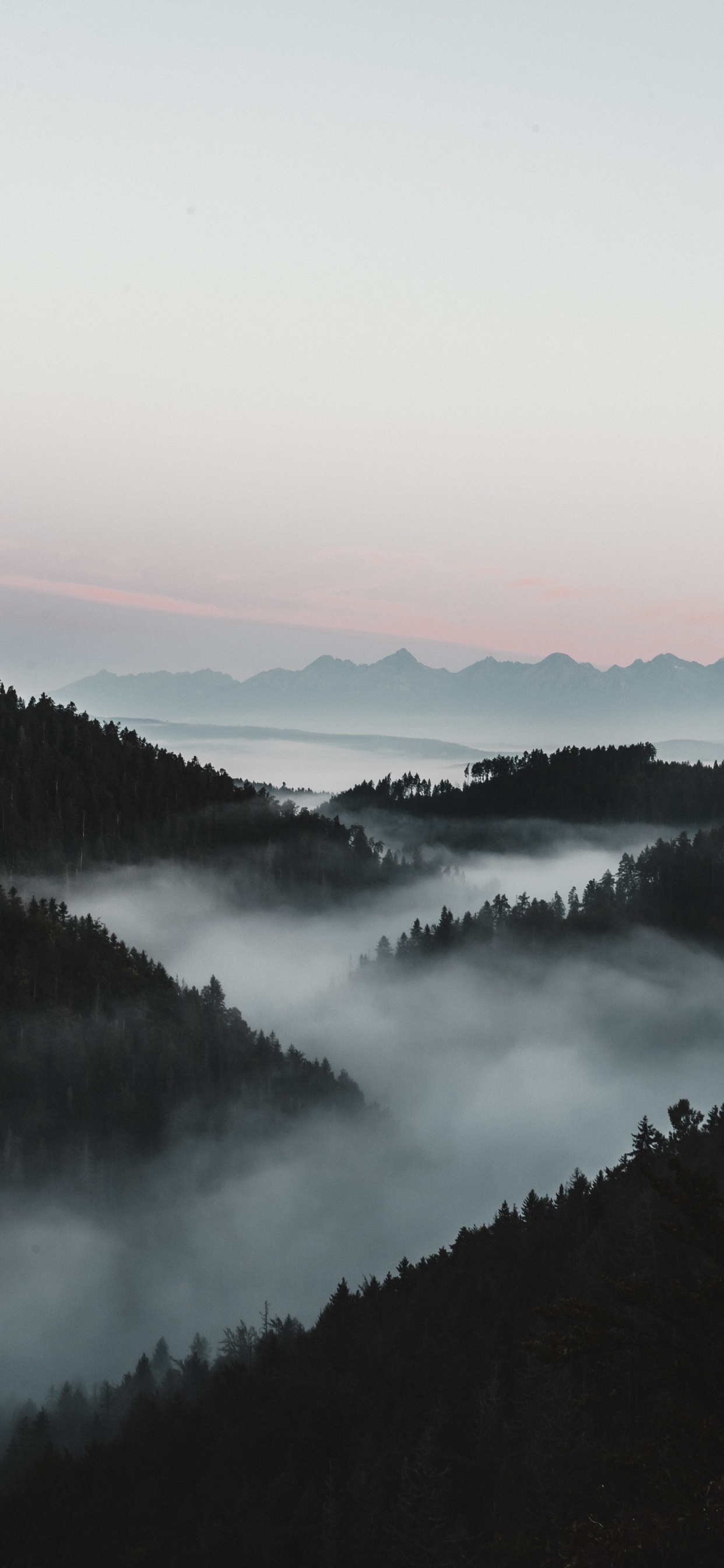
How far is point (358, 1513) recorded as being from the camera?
6394 cm

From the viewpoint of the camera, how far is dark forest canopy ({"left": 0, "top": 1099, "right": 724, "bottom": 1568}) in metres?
15.2

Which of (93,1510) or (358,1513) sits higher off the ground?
(358,1513)

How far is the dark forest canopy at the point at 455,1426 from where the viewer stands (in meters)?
15.2

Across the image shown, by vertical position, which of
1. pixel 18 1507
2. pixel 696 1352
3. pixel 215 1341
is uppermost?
pixel 696 1352

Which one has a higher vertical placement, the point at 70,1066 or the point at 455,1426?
the point at 455,1426

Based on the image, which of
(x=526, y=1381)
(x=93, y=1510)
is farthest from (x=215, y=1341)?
(x=526, y=1381)

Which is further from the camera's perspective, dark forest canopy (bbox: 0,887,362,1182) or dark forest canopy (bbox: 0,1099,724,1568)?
dark forest canopy (bbox: 0,887,362,1182)

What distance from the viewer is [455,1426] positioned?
7400cm

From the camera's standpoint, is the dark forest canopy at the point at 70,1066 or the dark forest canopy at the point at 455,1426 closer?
the dark forest canopy at the point at 455,1426

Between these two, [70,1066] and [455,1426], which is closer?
[455,1426]

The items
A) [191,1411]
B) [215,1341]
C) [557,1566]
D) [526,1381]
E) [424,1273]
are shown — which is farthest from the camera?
[215,1341]

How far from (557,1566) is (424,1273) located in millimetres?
104558

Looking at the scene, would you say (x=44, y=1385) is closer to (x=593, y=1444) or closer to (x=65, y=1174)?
(x=65, y=1174)

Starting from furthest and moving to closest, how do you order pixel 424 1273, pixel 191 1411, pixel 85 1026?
pixel 85 1026 < pixel 424 1273 < pixel 191 1411
